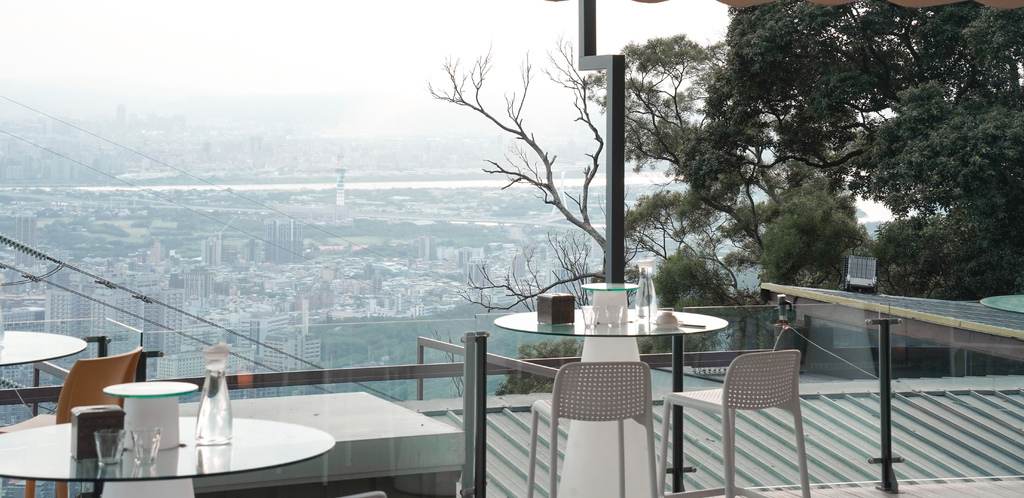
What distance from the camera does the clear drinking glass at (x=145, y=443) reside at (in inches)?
66.0

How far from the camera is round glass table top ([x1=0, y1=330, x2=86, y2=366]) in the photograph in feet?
9.95

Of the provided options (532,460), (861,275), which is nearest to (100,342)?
(532,460)

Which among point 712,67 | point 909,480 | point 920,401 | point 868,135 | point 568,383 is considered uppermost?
point 712,67

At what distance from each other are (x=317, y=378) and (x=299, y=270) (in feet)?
46.3

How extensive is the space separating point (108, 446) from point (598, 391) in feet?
5.01

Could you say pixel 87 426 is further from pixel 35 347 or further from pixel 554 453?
A: pixel 35 347

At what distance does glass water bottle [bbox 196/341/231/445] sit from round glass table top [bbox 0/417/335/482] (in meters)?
0.02

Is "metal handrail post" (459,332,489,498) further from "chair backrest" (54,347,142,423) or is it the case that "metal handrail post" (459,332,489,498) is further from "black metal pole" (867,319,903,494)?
"black metal pole" (867,319,903,494)

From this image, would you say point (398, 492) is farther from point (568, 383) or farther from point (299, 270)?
point (299, 270)

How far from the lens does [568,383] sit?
9.05ft

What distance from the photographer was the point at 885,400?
4211 mm

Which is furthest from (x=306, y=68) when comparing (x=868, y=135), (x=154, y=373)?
(x=154, y=373)

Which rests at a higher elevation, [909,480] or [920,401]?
[920,401]

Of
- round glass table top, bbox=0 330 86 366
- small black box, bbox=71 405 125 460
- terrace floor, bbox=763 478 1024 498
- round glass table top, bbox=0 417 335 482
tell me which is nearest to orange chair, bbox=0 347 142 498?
round glass table top, bbox=0 330 86 366
